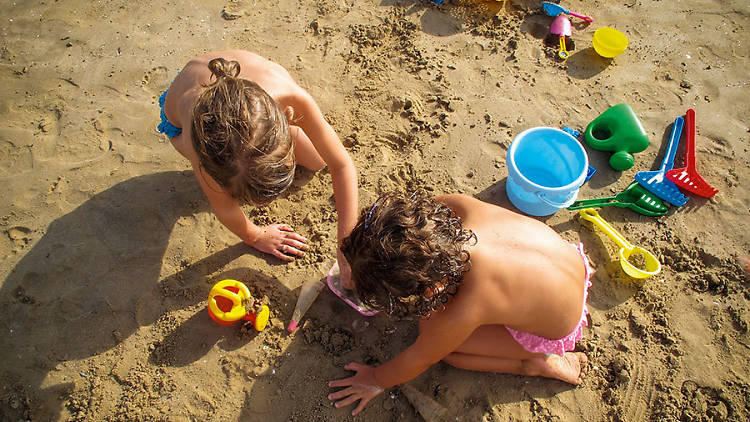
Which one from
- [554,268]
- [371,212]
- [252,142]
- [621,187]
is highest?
[252,142]

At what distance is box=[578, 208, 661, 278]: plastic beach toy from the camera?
241 centimetres

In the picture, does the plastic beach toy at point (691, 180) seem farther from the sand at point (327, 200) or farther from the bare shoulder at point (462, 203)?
the bare shoulder at point (462, 203)

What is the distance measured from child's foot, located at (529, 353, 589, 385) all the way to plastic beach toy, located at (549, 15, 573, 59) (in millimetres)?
2290

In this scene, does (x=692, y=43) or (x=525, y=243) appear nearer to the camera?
(x=525, y=243)

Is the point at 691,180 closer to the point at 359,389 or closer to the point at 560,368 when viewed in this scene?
the point at 560,368

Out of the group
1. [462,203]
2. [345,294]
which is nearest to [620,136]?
[462,203]

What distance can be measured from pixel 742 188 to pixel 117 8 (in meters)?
4.85

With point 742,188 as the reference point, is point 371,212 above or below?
above

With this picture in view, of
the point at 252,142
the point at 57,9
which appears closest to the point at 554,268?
the point at 252,142

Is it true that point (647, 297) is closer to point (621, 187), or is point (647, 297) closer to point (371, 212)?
point (621, 187)

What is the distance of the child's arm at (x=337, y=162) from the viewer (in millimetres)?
2256

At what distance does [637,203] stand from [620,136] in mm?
449

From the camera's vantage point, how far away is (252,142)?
1643 mm

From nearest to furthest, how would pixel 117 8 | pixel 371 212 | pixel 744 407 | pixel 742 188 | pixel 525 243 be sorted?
pixel 371 212 → pixel 525 243 → pixel 744 407 → pixel 742 188 → pixel 117 8
